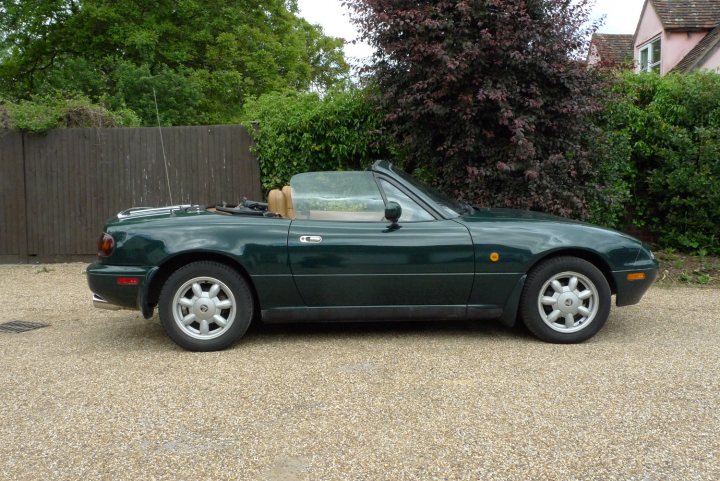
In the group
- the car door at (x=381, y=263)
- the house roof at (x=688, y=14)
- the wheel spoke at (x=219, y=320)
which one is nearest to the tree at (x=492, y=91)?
the car door at (x=381, y=263)

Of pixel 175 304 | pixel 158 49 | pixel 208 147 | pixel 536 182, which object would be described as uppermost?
pixel 158 49

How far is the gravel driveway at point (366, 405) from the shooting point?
2896 mm

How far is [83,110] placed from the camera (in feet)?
31.8

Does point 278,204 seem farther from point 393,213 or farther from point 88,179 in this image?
point 88,179

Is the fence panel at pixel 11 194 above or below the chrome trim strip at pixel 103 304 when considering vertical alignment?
above

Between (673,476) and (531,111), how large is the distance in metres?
5.20

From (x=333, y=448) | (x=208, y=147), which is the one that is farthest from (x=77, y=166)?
(x=333, y=448)

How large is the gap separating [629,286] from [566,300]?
53 cm

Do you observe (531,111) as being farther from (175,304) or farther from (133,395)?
(133,395)

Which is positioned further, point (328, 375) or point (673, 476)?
point (328, 375)

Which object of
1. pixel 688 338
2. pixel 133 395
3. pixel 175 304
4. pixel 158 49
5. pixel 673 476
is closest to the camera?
pixel 673 476

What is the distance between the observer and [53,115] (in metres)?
9.48

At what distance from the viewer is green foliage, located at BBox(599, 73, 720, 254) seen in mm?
8242

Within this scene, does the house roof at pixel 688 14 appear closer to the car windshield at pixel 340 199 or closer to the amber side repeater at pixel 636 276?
the amber side repeater at pixel 636 276
